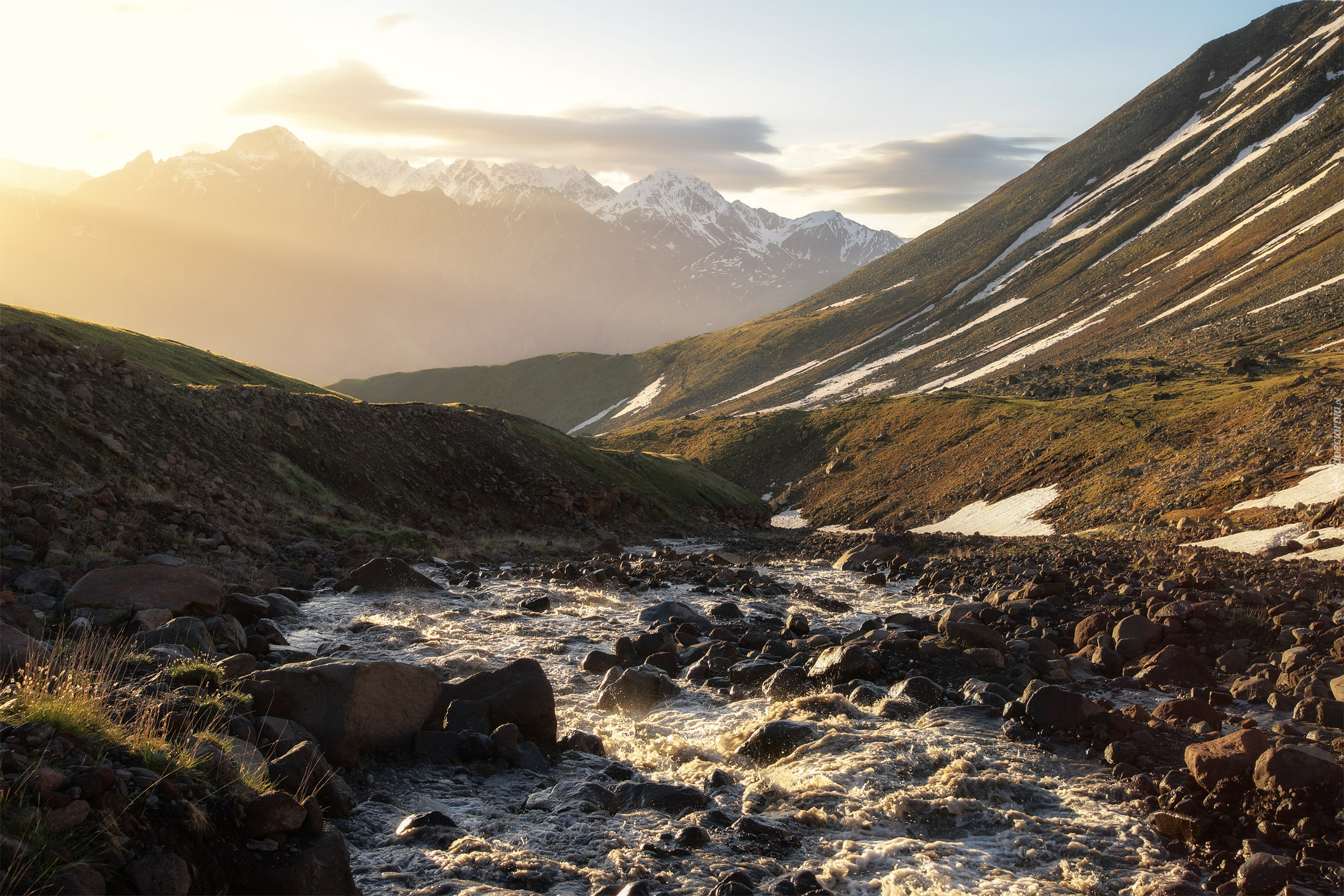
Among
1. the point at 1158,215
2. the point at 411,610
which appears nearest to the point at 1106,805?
the point at 411,610

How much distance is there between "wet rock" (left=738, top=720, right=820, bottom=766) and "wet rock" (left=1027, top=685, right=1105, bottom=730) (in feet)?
14.1

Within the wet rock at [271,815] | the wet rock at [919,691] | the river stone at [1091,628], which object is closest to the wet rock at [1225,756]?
the wet rock at [919,691]

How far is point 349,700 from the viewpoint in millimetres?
12836

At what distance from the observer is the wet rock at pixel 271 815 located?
8.34 metres

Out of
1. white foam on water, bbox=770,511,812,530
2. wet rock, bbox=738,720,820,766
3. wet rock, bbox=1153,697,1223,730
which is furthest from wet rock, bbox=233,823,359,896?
white foam on water, bbox=770,511,812,530

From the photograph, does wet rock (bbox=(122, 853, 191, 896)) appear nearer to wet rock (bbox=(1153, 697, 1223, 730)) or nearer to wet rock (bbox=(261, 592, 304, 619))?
wet rock (bbox=(261, 592, 304, 619))

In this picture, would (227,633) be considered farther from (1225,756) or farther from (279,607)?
(1225,756)

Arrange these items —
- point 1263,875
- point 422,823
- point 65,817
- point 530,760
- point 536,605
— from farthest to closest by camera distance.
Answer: point 536,605, point 530,760, point 422,823, point 1263,875, point 65,817

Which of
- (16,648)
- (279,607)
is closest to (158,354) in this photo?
(279,607)

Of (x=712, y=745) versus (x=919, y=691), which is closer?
(x=712, y=745)

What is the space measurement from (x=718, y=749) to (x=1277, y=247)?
137m

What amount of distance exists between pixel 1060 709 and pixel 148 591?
19.1 meters

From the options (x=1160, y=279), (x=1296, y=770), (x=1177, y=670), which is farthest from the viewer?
(x=1160, y=279)

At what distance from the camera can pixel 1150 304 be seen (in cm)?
12219
